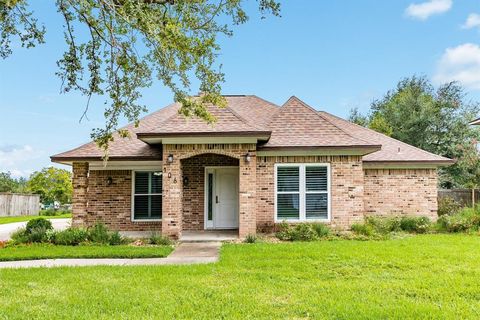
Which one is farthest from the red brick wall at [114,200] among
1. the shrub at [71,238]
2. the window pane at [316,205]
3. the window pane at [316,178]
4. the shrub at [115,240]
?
the window pane at [316,178]

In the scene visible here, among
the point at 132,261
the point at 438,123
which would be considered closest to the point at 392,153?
the point at 132,261

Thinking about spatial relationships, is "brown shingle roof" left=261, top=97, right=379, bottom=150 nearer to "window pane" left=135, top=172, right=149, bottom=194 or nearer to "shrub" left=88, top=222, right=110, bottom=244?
"window pane" left=135, top=172, right=149, bottom=194

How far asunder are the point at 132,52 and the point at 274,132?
728cm

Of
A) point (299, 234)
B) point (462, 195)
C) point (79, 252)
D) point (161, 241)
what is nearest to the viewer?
point (79, 252)

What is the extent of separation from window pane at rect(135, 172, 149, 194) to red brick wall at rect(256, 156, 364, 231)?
4.31 m

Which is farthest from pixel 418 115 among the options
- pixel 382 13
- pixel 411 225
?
pixel 411 225

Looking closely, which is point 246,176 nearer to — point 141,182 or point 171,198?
point 171,198

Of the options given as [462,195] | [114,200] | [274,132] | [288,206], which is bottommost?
[288,206]

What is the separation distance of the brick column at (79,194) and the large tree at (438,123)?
21.0 metres

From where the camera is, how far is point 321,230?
12.7m

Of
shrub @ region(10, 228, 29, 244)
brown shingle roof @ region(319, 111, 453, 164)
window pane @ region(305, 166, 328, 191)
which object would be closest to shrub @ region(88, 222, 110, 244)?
shrub @ region(10, 228, 29, 244)

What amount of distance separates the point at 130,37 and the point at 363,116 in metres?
32.9

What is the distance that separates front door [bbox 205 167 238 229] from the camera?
15.1 m

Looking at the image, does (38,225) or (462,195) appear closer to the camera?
(38,225)
